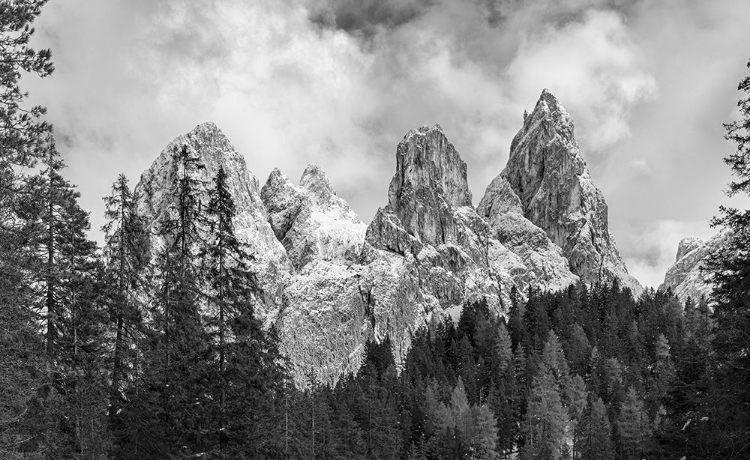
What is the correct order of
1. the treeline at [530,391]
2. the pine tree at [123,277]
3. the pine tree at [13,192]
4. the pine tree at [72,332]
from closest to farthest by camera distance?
the pine tree at [13,192]
the pine tree at [72,332]
the pine tree at [123,277]
the treeline at [530,391]

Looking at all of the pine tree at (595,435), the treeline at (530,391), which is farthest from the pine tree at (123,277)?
the pine tree at (595,435)

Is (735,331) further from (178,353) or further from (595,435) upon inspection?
(595,435)

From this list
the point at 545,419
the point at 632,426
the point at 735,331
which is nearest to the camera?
the point at 735,331

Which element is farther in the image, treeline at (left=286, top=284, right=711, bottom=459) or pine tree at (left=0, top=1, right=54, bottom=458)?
treeline at (left=286, top=284, right=711, bottom=459)

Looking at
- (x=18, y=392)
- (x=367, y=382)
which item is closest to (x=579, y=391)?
(x=367, y=382)

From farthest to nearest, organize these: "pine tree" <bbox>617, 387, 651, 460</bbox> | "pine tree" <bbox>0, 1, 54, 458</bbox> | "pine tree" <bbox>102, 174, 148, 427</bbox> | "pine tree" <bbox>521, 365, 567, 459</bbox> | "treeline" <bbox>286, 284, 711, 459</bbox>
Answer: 1. "pine tree" <bbox>521, 365, 567, 459</bbox>
2. "pine tree" <bbox>617, 387, 651, 460</bbox>
3. "treeline" <bbox>286, 284, 711, 459</bbox>
4. "pine tree" <bbox>102, 174, 148, 427</bbox>
5. "pine tree" <bbox>0, 1, 54, 458</bbox>

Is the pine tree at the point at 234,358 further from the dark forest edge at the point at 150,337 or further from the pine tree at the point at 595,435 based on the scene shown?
the pine tree at the point at 595,435

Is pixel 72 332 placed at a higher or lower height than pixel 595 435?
Answer: higher

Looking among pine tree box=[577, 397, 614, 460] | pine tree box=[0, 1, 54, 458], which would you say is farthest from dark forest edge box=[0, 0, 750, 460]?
pine tree box=[577, 397, 614, 460]

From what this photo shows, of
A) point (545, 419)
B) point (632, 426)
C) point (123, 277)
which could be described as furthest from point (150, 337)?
point (545, 419)

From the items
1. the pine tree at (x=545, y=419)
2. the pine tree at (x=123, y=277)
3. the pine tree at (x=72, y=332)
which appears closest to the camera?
the pine tree at (x=72, y=332)

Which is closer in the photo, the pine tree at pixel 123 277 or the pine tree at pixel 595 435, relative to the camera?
the pine tree at pixel 123 277

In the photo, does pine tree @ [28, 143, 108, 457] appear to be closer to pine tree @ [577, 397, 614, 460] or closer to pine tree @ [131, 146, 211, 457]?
pine tree @ [131, 146, 211, 457]

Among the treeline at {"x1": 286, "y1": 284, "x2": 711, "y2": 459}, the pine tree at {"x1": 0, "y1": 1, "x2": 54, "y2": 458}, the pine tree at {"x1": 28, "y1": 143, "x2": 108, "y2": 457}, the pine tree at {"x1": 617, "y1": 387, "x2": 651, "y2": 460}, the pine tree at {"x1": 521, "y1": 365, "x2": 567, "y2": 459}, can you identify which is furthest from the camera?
the pine tree at {"x1": 521, "y1": 365, "x2": 567, "y2": 459}
